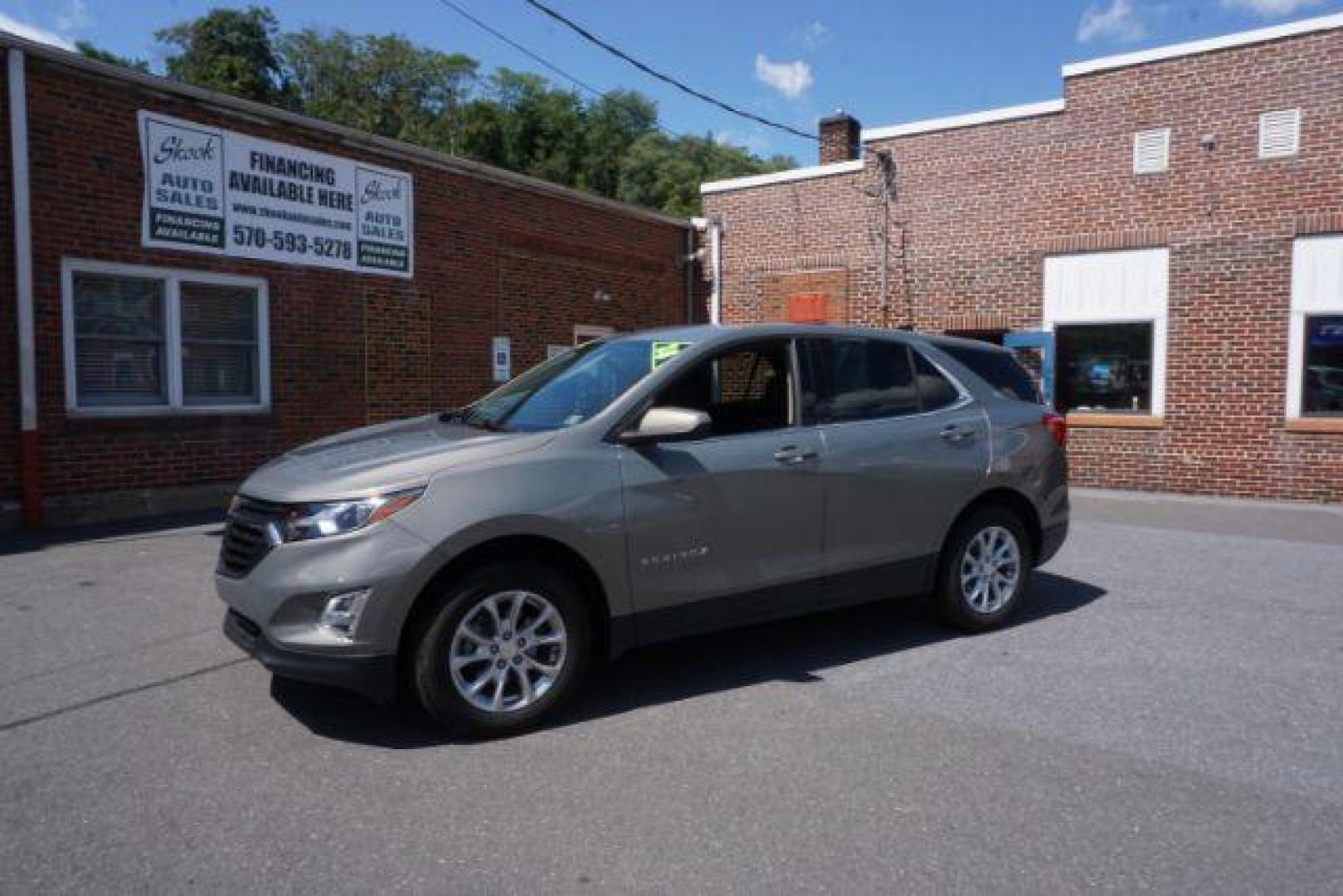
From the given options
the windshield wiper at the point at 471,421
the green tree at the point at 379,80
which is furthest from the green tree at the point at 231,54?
the windshield wiper at the point at 471,421

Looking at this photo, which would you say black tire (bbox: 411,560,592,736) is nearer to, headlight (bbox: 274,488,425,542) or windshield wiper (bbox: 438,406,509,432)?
headlight (bbox: 274,488,425,542)

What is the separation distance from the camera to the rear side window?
589cm

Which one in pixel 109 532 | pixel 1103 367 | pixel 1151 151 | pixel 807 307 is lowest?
pixel 109 532

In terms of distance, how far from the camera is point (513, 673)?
407 cm

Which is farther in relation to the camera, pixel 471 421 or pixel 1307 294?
pixel 1307 294

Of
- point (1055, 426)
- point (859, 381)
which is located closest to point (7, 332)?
point (859, 381)

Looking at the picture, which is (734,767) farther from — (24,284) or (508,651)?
(24,284)

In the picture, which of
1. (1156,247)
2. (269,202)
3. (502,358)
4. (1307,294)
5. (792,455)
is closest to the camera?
(792,455)

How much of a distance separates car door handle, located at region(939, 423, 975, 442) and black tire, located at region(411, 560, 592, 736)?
2.40 meters

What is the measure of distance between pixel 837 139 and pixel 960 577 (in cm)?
1382

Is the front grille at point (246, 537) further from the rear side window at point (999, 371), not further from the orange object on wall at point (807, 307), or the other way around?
the orange object on wall at point (807, 307)

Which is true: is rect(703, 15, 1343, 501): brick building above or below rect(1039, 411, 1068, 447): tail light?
above

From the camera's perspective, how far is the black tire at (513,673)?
12.7 ft

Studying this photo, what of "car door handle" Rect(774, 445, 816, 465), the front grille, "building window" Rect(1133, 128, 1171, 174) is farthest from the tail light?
"building window" Rect(1133, 128, 1171, 174)
